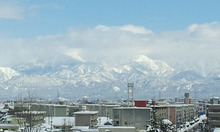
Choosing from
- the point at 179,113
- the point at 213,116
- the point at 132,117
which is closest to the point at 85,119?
the point at 132,117

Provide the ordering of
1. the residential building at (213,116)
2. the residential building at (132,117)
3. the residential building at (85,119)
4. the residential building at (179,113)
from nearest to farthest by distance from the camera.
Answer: the residential building at (213,116) → the residential building at (132,117) → the residential building at (85,119) → the residential building at (179,113)

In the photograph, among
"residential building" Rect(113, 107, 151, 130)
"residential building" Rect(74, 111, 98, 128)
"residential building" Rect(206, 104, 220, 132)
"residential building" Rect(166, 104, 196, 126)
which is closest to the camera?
"residential building" Rect(206, 104, 220, 132)

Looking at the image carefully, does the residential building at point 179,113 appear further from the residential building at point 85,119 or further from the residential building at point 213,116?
the residential building at point 85,119

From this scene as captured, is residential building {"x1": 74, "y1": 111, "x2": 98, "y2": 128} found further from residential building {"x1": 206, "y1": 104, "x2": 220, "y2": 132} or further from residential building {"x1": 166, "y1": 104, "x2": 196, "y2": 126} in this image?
residential building {"x1": 166, "y1": 104, "x2": 196, "y2": 126}

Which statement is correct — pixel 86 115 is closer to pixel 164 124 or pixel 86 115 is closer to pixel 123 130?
pixel 123 130

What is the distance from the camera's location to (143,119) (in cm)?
6397

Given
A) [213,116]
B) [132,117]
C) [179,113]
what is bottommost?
[179,113]

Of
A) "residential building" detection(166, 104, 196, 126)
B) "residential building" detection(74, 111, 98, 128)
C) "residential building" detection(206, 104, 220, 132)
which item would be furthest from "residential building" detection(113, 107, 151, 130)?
"residential building" detection(166, 104, 196, 126)

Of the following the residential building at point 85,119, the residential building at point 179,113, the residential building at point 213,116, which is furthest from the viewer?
the residential building at point 179,113

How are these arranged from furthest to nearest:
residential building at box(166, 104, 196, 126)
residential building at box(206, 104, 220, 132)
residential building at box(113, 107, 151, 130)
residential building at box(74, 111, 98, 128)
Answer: residential building at box(166, 104, 196, 126)
residential building at box(74, 111, 98, 128)
residential building at box(113, 107, 151, 130)
residential building at box(206, 104, 220, 132)

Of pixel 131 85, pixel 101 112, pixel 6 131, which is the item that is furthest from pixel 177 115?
pixel 6 131

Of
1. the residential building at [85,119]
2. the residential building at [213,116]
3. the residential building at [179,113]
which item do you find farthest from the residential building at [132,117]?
the residential building at [179,113]

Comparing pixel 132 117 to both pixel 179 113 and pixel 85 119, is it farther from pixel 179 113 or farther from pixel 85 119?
pixel 179 113

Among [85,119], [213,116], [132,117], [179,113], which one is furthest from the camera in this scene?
[179,113]
